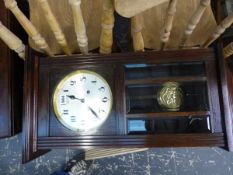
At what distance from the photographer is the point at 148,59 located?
673 millimetres

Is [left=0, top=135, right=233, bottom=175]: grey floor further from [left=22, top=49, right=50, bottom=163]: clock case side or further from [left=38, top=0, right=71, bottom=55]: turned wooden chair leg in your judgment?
[left=38, top=0, right=71, bottom=55]: turned wooden chair leg

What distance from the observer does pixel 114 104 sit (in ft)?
2.17

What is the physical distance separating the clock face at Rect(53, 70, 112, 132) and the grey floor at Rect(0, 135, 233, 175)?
253 millimetres

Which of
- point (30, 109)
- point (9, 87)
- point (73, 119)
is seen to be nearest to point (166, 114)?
point (73, 119)

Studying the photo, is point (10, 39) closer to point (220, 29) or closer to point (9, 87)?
point (9, 87)

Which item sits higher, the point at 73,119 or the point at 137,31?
the point at 137,31

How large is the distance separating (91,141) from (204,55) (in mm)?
347

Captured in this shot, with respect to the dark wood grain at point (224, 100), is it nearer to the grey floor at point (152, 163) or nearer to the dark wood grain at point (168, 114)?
the dark wood grain at point (168, 114)

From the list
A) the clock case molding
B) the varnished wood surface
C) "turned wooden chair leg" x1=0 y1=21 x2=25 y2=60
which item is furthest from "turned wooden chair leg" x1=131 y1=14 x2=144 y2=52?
"turned wooden chair leg" x1=0 y1=21 x2=25 y2=60

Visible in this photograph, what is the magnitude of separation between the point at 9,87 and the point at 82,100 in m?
0.25

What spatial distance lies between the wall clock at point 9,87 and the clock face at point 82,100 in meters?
0.18

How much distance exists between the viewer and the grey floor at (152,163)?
33.1 inches

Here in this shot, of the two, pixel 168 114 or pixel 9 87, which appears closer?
pixel 168 114

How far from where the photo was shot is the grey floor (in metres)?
0.84
